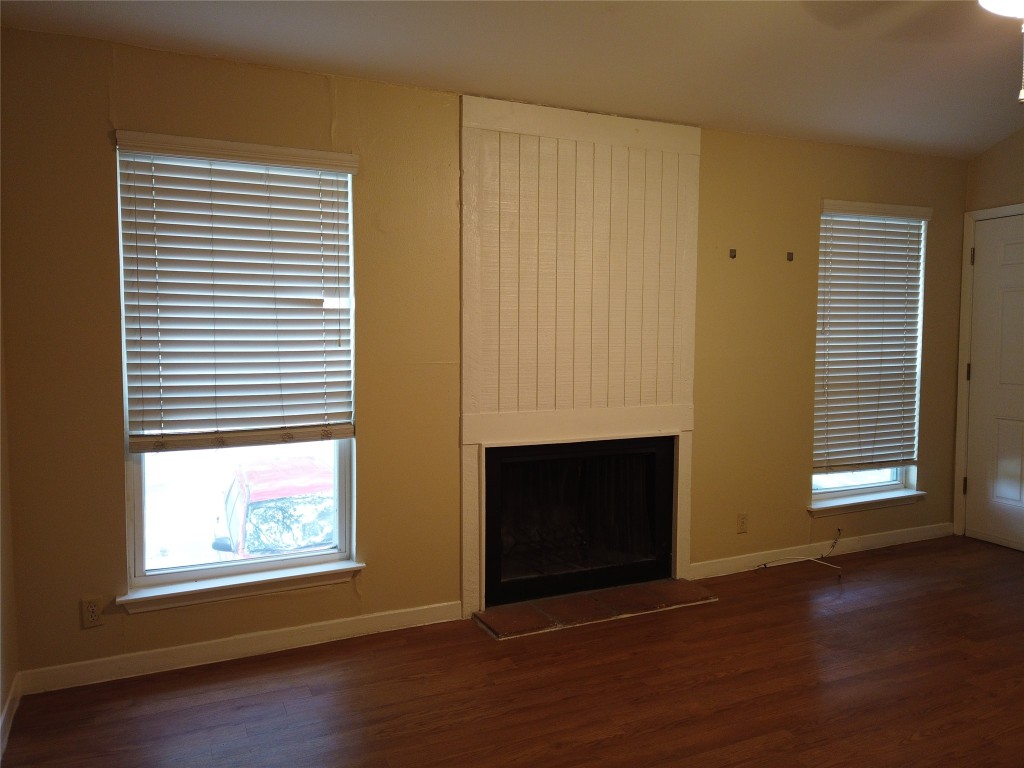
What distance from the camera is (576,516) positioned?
402cm

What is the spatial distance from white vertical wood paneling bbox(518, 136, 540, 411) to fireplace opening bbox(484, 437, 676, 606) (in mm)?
350

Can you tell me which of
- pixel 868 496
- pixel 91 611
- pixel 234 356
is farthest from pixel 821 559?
pixel 91 611

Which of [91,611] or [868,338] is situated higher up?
[868,338]

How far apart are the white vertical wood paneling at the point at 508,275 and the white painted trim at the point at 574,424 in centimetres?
10

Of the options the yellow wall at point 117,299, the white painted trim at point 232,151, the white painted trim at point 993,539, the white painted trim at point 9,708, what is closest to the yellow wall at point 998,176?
the white painted trim at point 993,539

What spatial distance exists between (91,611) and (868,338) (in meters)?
4.58

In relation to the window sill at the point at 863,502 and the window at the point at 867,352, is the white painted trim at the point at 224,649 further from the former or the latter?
the window at the point at 867,352

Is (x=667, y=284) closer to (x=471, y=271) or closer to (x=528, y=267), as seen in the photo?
(x=528, y=267)

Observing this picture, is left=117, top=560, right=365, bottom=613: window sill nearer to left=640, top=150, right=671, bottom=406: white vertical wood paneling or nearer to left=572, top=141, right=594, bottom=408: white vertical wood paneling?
left=572, top=141, right=594, bottom=408: white vertical wood paneling

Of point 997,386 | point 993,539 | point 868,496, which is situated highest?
point 997,386

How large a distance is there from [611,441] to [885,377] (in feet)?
7.07

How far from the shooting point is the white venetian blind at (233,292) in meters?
2.95

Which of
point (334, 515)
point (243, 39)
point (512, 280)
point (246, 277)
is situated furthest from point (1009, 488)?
point (243, 39)

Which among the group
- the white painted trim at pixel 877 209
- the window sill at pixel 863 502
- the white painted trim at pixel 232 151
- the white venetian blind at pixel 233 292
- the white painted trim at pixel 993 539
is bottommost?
the white painted trim at pixel 993 539
